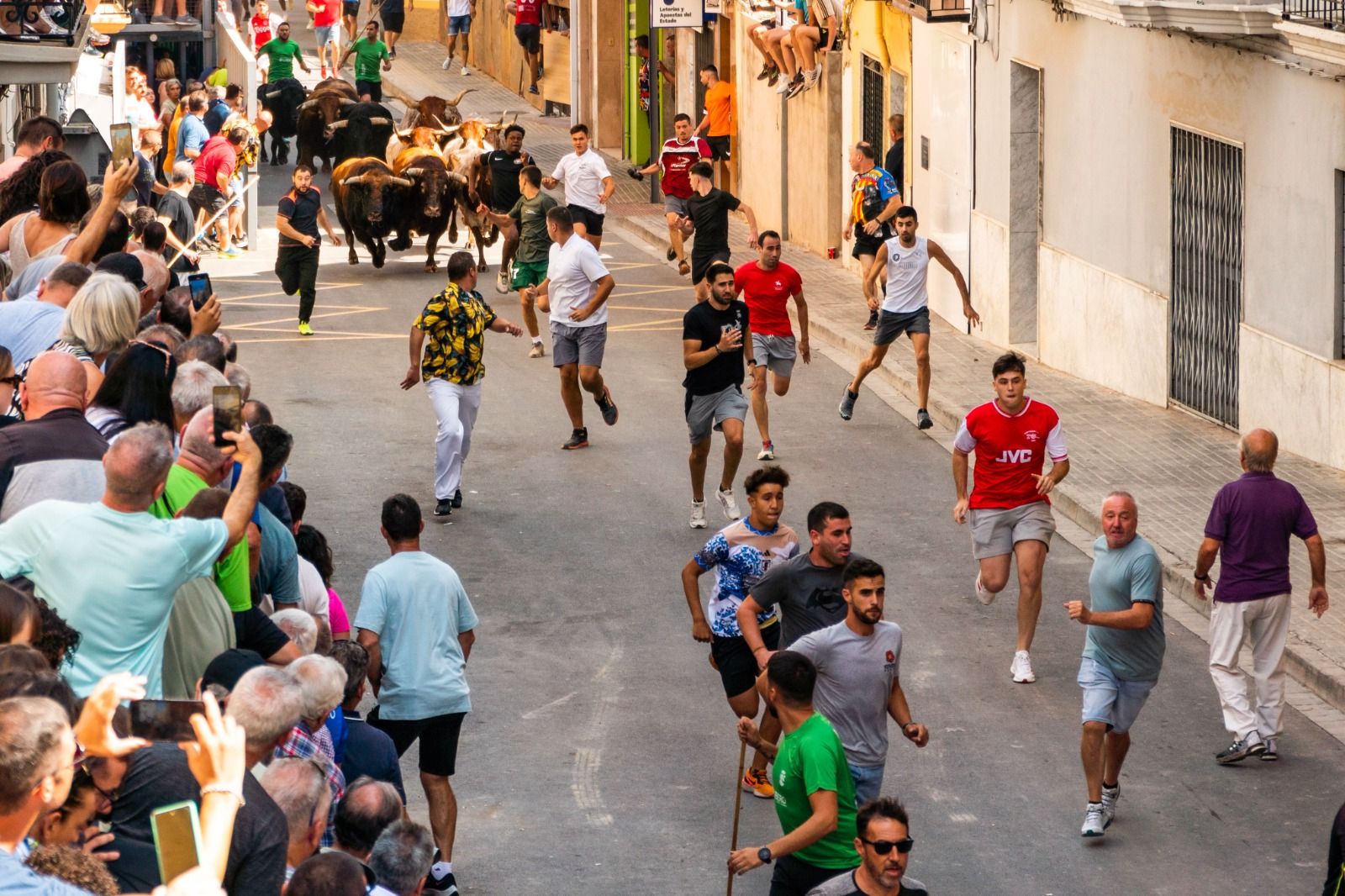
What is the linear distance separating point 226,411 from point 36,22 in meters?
12.5

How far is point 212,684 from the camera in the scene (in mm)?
7371

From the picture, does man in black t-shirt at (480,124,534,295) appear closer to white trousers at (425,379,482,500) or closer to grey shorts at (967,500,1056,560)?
white trousers at (425,379,482,500)

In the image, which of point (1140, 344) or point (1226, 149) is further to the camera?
point (1140, 344)

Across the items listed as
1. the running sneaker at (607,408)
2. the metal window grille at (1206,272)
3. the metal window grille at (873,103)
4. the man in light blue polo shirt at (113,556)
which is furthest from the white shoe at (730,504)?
the metal window grille at (873,103)

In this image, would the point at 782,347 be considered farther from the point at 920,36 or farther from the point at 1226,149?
the point at 920,36

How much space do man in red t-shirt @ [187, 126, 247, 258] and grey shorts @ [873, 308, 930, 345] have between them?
471 inches

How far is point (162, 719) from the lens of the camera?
6.02 meters

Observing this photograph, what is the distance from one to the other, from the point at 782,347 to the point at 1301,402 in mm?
4012

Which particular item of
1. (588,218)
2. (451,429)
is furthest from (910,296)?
(588,218)

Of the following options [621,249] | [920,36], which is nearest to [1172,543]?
[920,36]

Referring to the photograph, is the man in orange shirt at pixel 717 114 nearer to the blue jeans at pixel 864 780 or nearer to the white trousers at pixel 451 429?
the white trousers at pixel 451 429

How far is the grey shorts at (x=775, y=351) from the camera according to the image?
1711cm

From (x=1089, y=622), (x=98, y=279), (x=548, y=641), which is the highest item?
(x=98, y=279)

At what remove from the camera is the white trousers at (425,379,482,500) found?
1529cm
